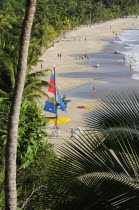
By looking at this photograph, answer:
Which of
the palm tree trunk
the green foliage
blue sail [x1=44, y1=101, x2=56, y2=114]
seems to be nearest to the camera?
the palm tree trunk

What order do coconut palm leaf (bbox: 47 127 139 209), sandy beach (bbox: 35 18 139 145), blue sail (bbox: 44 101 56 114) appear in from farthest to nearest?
sandy beach (bbox: 35 18 139 145)
blue sail (bbox: 44 101 56 114)
coconut palm leaf (bbox: 47 127 139 209)

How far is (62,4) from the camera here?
123m

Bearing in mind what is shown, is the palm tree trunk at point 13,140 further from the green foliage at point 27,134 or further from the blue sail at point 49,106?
the blue sail at point 49,106

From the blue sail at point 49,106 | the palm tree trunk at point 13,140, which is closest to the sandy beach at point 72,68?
the palm tree trunk at point 13,140

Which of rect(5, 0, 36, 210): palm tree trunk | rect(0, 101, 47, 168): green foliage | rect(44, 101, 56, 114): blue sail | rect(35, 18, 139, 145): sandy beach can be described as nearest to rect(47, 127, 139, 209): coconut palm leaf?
rect(5, 0, 36, 210): palm tree trunk

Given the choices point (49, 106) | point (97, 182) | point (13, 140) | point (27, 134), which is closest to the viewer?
point (97, 182)

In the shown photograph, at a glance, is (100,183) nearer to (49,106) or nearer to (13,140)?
(13,140)

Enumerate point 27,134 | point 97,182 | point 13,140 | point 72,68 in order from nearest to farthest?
point 97,182 < point 13,140 < point 27,134 < point 72,68

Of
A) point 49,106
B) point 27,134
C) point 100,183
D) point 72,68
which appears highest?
point 72,68

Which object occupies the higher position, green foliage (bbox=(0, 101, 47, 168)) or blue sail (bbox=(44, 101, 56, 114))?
blue sail (bbox=(44, 101, 56, 114))

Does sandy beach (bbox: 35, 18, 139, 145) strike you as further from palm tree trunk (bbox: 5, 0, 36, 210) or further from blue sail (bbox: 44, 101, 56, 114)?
blue sail (bbox: 44, 101, 56, 114)

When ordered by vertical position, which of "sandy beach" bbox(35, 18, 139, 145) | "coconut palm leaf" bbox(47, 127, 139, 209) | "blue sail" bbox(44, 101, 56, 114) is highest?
"sandy beach" bbox(35, 18, 139, 145)

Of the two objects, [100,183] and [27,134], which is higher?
[27,134]


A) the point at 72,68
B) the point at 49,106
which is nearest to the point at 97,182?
the point at 49,106
